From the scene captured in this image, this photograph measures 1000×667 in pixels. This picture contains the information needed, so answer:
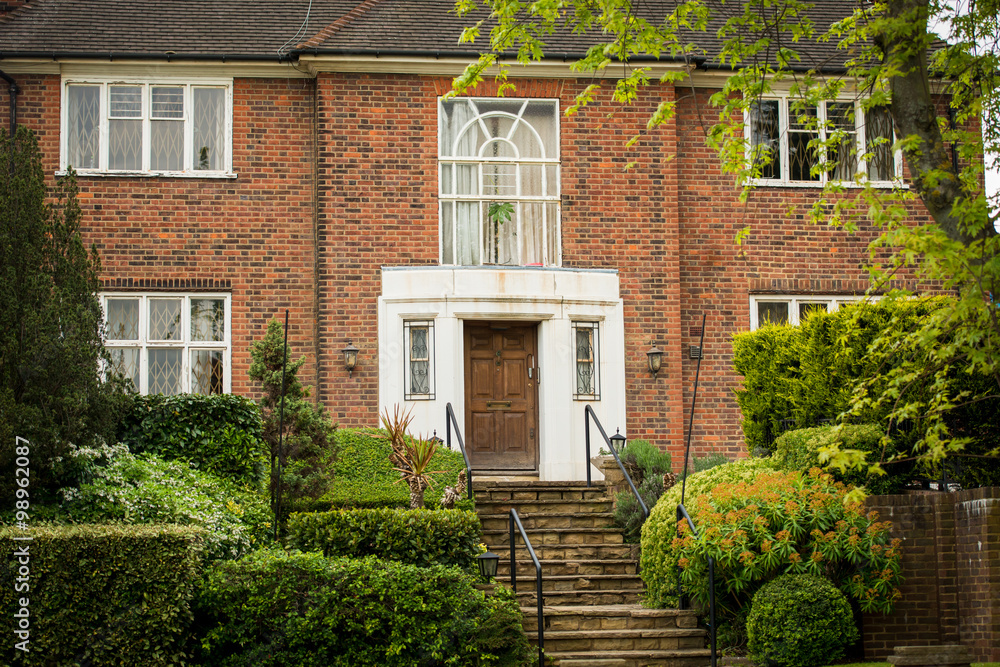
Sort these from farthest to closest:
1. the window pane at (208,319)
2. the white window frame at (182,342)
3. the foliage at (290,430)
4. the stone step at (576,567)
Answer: the window pane at (208,319), the white window frame at (182,342), the stone step at (576,567), the foliage at (290,430)

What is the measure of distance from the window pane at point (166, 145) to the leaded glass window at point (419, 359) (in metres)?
3.99

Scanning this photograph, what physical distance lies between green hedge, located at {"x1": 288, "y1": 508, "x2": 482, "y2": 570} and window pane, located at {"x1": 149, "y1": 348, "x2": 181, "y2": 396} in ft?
18.3

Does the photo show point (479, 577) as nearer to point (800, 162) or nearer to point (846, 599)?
point (846, 599)

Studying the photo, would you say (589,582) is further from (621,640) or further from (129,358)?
(129,358)

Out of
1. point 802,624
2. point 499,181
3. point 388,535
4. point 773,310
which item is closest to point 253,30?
point 499,181

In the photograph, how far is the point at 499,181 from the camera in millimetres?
14734

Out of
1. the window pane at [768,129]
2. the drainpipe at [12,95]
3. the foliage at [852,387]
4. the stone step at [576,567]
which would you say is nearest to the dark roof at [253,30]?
the drainpipe at [12,95]

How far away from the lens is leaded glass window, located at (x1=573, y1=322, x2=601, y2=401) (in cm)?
1442

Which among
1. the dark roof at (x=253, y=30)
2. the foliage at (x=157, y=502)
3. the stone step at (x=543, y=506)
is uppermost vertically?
the dark roof at (x=253, y=30)

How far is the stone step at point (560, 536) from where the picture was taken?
11.3m

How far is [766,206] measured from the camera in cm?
1533

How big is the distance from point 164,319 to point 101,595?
706cm

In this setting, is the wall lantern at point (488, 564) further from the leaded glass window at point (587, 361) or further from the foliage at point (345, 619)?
the leaded glass window at point (587, 361)

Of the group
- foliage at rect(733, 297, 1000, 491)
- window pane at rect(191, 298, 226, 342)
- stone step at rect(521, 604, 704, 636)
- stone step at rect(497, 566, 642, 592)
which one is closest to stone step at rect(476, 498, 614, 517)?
stone step at rect(497, 566, 642, 592)
